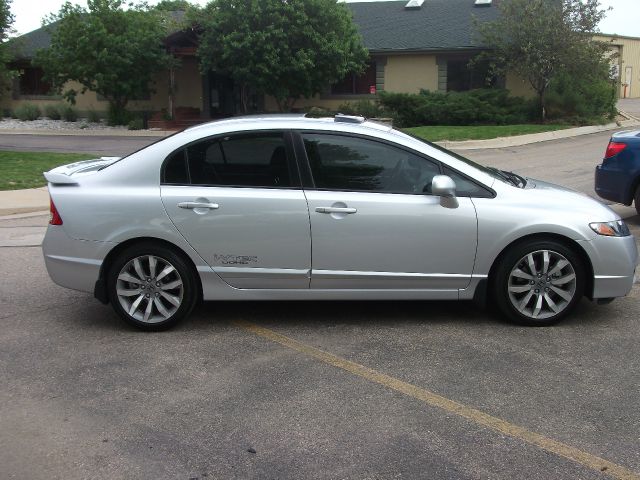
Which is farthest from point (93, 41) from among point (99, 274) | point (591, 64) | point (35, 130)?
point (99, 274)

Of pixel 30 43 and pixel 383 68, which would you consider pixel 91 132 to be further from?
pixel 383 68

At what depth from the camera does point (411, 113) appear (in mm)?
27562

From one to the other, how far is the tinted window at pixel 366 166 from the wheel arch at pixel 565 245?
30.9 inches

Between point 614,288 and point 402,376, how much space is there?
202cm

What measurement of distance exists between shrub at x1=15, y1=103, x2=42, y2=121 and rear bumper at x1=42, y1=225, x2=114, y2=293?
31934mm

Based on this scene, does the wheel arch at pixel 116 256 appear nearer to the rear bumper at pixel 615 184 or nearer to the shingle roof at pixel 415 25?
the rear bumper at pixel 615 184

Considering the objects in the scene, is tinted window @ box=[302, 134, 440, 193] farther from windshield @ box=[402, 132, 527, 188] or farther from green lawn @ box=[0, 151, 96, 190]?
green lawn @ box=[0, 151, 96, 190]

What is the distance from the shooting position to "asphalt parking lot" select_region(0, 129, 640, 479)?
11.3ft

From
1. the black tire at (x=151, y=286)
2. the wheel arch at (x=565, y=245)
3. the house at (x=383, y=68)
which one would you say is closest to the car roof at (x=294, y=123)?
the black tire at (x=151, y=286)

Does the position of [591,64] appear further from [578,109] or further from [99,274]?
[99,274]

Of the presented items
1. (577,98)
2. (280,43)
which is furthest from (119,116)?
(577,98)

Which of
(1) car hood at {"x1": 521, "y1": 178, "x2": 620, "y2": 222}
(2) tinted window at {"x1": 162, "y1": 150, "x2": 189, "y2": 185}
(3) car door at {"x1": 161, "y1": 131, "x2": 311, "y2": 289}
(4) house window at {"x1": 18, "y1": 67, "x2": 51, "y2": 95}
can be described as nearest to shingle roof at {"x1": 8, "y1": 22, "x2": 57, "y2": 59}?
(4) house window at {"x1": 18, "y1": 67, "x2": 51, "y2": 95}

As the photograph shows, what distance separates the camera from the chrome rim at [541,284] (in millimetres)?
5215

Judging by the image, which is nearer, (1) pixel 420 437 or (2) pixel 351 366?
(1) pixel 420 437
